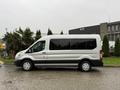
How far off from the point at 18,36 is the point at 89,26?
56416 mm

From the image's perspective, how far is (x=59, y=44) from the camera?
685 inches

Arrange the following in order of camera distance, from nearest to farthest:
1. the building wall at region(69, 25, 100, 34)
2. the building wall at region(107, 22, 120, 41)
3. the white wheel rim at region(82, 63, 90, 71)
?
→ the white wheel rim at region(82, 63, 90, 71) → the building wall at region(107, 22, 120, 41) → the building wall at region(69, 25, 100, 34)

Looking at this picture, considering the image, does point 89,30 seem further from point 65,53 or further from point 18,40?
point 65,53

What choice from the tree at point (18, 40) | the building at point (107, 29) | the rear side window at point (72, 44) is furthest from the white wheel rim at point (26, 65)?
the building at point (107, 29)

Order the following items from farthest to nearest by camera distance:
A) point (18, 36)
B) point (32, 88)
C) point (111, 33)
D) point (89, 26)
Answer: point (89, 26)
point (111, 33)
point (18, 36)
point (32, 88)

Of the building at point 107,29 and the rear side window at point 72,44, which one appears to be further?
the building at point 107,29

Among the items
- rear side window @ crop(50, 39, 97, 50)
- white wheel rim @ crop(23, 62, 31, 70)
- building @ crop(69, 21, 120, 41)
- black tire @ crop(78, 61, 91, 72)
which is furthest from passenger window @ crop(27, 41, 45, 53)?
building @ crop(69, 21, 120, 41)

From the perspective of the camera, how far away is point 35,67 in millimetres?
18234

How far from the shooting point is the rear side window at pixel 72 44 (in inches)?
677

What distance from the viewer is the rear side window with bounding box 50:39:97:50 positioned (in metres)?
17.2

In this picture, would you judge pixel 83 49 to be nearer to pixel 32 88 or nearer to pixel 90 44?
pixel 90 44

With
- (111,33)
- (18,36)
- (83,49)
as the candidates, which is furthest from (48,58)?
(111,33)

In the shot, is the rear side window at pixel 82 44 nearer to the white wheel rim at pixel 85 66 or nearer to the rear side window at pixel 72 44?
the rear side window at pixel 72 44

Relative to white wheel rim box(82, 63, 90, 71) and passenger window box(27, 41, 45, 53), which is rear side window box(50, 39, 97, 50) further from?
white wheel rim box(82, 63, 90, 71)
